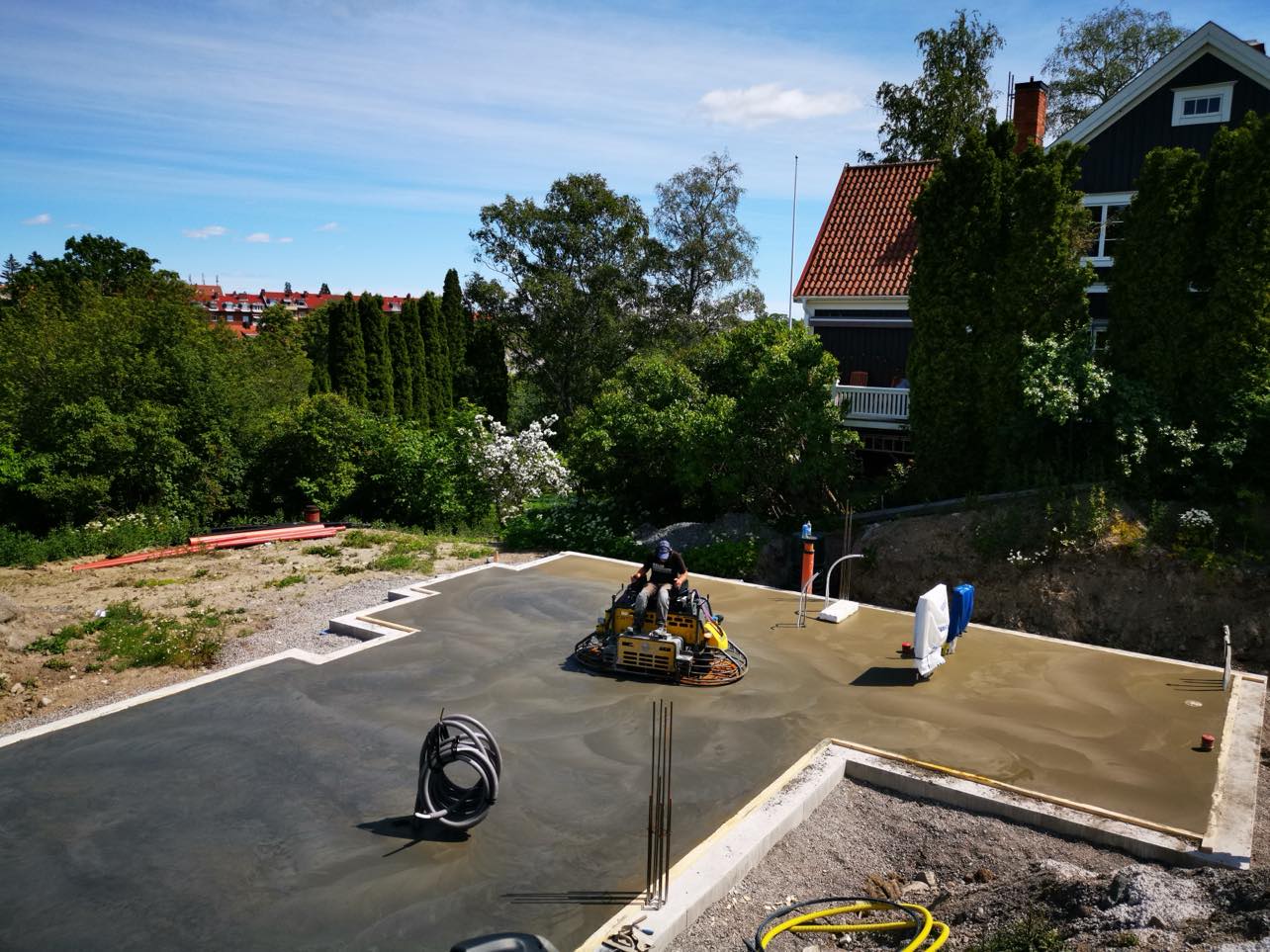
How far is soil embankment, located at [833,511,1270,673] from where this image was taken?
40.6 feet

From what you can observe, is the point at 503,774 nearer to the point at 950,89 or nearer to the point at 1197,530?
the point at 1197,530

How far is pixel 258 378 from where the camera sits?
85.6 feet

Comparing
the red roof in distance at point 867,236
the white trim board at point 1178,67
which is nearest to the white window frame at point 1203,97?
the white trim board at point 1178,67

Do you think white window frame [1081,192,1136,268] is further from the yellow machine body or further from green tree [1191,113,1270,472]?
the yellow machine body

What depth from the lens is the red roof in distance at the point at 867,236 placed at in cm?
Answer: 2070

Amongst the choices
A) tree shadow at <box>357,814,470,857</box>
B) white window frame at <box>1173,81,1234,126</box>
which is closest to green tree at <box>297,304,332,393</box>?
white window frame at <box>1173,81,1234,126</box>

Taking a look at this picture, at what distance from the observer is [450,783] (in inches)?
275

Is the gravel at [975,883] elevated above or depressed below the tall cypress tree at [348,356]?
below

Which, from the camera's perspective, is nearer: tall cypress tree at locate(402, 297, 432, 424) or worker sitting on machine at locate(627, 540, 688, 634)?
worker sitting on machine at locate(627, 540, 688, 634)

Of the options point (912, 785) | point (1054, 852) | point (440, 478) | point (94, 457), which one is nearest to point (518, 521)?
point (440, 478)

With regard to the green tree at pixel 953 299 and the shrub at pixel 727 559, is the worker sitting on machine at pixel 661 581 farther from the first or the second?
the green tree at pixel 953 299

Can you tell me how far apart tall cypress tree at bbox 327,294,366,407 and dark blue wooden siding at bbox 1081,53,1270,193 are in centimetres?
2259

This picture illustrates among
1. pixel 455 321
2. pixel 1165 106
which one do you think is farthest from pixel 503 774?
pixel 455 321

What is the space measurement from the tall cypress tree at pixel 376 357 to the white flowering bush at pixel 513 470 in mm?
10036
